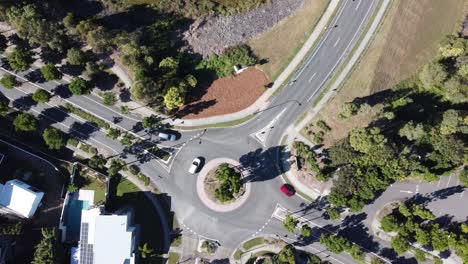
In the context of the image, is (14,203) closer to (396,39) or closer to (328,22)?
(328,22)

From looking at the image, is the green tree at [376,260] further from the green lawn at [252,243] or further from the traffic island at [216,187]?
the traffic island at [216,187]

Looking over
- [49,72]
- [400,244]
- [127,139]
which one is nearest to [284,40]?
[127,139]

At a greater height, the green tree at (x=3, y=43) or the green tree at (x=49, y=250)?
the green tree at (x=3, y=43)

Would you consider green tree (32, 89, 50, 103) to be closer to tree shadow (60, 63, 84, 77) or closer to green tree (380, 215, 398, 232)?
tree shadow (60, 63, 84, 77)

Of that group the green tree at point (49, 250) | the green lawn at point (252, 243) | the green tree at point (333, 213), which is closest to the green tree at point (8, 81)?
the green tree at point (49, 250)

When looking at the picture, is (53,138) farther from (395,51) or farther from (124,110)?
(395,51)

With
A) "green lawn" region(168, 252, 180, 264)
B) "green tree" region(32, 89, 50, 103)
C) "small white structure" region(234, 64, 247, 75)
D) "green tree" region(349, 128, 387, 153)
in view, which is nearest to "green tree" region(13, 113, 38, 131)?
"green tree" region(32, 89, 50, 103)
